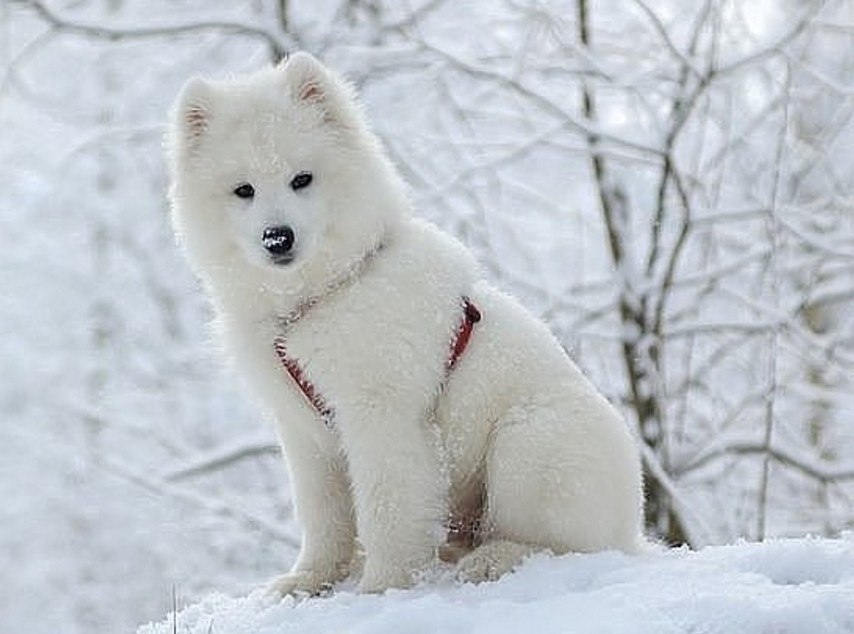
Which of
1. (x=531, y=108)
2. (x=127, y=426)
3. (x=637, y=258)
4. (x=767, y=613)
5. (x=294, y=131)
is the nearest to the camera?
(x=767, y=613)

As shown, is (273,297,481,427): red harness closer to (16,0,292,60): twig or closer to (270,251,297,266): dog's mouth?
(270,251,297,266): dog's mouth

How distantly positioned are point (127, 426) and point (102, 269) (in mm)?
1250

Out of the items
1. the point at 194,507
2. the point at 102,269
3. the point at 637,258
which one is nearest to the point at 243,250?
the point at 637,258

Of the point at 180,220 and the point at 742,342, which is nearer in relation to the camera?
the point at 180,220

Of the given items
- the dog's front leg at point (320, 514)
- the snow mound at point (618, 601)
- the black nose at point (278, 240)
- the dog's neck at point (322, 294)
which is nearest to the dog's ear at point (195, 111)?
the black nose at point (278, 240)

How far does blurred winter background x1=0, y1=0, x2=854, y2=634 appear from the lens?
331 inches

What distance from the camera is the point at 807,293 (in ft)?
27.7

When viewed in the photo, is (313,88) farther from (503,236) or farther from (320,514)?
(503,236)

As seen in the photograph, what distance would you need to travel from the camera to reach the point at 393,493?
3.53 metres

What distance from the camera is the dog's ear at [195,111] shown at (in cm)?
375

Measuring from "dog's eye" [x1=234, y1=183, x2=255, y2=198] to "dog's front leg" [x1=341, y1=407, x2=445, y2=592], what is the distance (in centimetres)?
63

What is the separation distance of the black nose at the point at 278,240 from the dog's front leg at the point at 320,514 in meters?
0.55

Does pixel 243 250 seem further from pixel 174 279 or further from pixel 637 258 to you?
pixel 174 279

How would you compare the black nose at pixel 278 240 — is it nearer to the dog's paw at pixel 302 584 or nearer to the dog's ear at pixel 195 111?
the dog's ear at pixel 195 111
